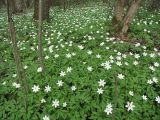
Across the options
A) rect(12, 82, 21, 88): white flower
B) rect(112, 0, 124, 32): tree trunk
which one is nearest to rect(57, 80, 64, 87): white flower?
rect(12, 82, 21, 88): white flower

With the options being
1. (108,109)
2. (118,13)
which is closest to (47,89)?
(108,109)

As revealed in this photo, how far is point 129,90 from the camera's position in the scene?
4922 mm

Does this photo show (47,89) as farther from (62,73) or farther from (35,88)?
(62,73)

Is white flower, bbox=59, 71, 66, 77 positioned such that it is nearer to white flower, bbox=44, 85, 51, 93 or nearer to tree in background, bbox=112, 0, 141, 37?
white flower, bbox=44, 85, 51, 93

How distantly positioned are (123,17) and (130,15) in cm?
40

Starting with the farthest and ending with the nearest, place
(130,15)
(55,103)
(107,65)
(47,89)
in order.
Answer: (130,15), (107,65), (47,89), (55,103)

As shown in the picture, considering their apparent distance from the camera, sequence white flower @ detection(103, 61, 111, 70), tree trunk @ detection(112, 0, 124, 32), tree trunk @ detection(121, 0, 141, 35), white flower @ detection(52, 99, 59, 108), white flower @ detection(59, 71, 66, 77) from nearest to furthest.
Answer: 1. white flower @ detection(52, 99, 59, 108)
2. white flower @ detection(59, 71, 66, 77)
3. white flower @ detection(103, 61, 111, 70)
4. tree trunk @ detection(121, 0, 141, 35)
5. tree trunk @ detection(112, 0, 124, 32)

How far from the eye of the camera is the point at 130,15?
792 cm

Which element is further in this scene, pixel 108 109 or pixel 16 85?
pixel 16 85

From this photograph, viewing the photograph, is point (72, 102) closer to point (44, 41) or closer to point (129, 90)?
point (129, 90)

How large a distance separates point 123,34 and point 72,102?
4.19 meters

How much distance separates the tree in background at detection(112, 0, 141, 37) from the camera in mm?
7820

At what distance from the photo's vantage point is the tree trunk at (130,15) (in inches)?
307

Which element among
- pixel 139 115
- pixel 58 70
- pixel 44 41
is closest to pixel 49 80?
pixel 58 70
